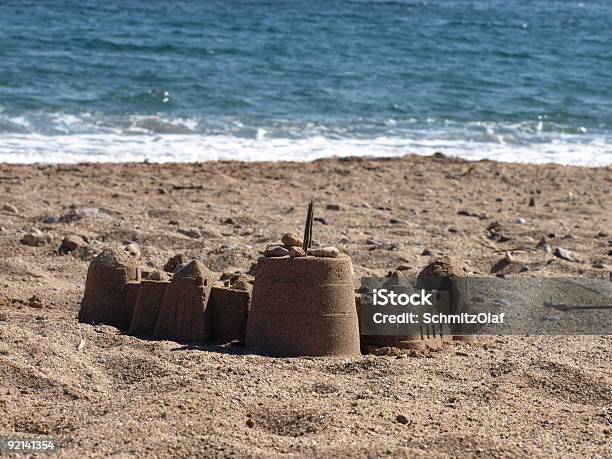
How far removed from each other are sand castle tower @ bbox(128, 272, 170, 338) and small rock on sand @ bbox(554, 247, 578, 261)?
2837 mm

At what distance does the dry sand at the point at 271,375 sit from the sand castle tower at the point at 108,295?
13 centimetres

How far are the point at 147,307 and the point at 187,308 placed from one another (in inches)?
7.5

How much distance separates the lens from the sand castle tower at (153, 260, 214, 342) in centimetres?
439

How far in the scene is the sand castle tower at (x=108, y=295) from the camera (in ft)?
15.1

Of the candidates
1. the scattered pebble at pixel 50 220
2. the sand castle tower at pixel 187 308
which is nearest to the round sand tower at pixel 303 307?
the sand castle tower at pixel 187 308

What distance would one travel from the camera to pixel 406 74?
18.4 m

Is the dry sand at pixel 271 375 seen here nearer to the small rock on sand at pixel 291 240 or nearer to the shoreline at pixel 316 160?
the small rock on sand at pixel 291 240

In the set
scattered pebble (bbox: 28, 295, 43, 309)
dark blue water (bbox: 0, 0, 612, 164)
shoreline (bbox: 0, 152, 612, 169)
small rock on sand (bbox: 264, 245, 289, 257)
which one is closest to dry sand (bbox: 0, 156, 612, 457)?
scattered pebble (bbox: 28, 295, 43, 309)

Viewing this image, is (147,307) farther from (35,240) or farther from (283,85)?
(283,85)

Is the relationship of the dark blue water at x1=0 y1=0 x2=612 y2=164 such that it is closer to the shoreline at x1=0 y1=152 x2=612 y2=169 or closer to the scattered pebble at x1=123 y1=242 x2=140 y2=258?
the shoreline at x1=0 y1=152 x2=612 y2=169

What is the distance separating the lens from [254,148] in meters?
11.6

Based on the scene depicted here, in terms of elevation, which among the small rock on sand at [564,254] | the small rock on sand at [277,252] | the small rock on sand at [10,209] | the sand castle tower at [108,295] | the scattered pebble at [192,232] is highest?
the small rock on sand at [277,252]

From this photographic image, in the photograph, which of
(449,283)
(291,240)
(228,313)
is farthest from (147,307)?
(449,283)

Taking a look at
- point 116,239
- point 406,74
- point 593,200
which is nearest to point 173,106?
point 406,74
